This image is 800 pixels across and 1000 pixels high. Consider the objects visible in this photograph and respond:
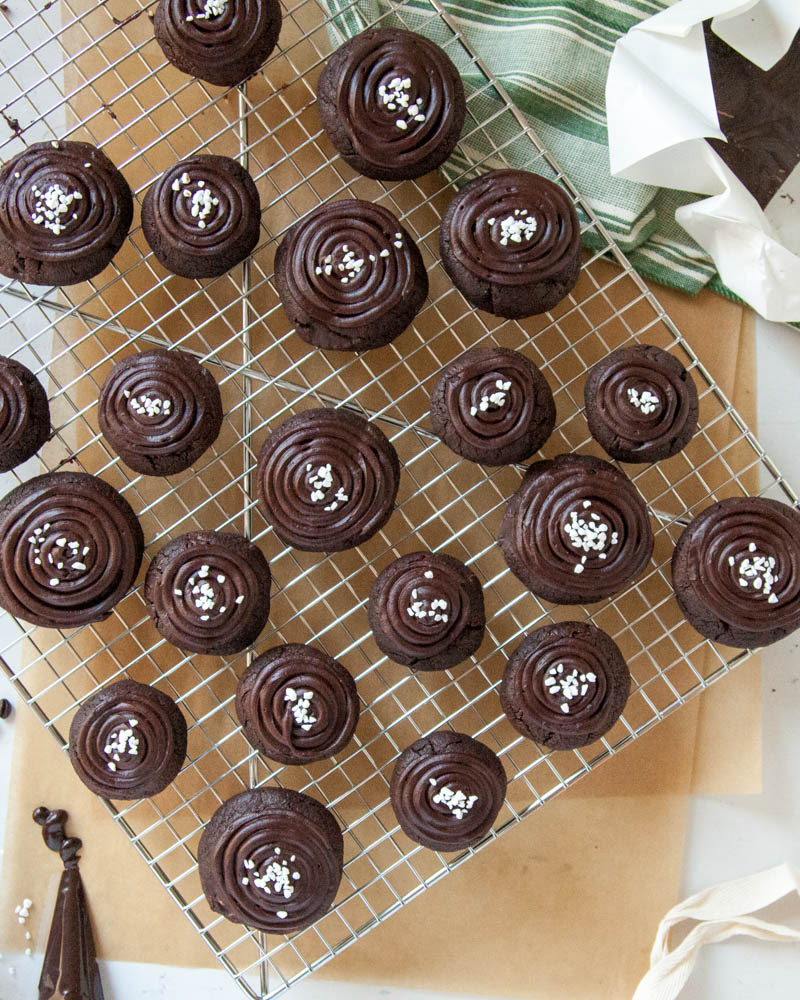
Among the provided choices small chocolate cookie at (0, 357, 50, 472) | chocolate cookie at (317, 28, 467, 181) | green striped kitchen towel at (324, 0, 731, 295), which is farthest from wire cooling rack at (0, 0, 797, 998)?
chocolate cookie at (317, 28, 467, 181)

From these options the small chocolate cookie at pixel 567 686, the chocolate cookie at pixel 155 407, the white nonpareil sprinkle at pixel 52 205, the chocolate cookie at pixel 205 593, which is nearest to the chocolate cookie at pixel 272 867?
the chocolate cookie at pixel 205 593

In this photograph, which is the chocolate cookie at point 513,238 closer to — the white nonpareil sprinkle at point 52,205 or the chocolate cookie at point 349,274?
the chocolate cookie at point 349,274

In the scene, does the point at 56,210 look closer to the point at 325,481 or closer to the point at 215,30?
the point at 215,30

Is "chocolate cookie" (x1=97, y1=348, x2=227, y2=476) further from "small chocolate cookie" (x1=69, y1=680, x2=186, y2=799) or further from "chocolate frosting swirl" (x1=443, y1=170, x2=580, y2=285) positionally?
"chocolate frosting swirl" (x1=443, y1=170, x2=580, y2=285)

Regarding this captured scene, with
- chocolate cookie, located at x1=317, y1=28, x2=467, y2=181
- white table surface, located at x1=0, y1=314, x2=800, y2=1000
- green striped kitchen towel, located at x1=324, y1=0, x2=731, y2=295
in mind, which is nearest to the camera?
chocolate cookie, located at x1=317, y1=28, x2=467, y2=181

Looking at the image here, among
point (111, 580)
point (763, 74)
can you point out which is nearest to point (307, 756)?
point (111, 580)

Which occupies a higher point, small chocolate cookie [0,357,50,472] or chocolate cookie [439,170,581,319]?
small chocolate cookie [0,357,50,472]

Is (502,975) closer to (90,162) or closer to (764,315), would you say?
(764,315)

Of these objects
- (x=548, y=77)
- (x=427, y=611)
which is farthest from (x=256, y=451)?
(x=548, y=77)
